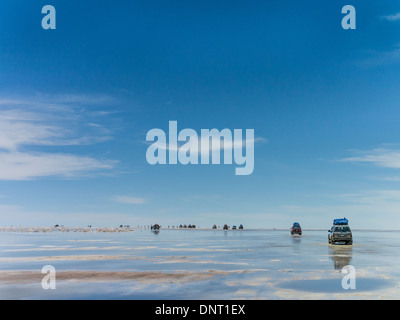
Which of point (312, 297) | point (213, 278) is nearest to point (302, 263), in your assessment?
A: point (213, 278)

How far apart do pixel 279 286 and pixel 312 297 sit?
2279mm

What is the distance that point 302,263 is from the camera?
78.8ft

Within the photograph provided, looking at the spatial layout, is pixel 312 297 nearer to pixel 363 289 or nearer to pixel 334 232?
pixel 363 289

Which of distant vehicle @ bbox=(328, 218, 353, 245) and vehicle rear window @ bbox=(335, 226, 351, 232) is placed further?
vehicle rear window @ bbox=(335, 226, 351, 232)

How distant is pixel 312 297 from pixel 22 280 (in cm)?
1326

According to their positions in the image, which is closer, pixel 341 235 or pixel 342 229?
pixel 341 235

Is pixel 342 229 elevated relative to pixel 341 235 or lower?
elevated

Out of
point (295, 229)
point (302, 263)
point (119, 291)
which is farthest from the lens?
point (295, 229)

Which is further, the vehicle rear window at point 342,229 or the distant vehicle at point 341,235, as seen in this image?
the vehicle rear window at point 342,229

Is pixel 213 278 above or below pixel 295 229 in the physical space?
above
